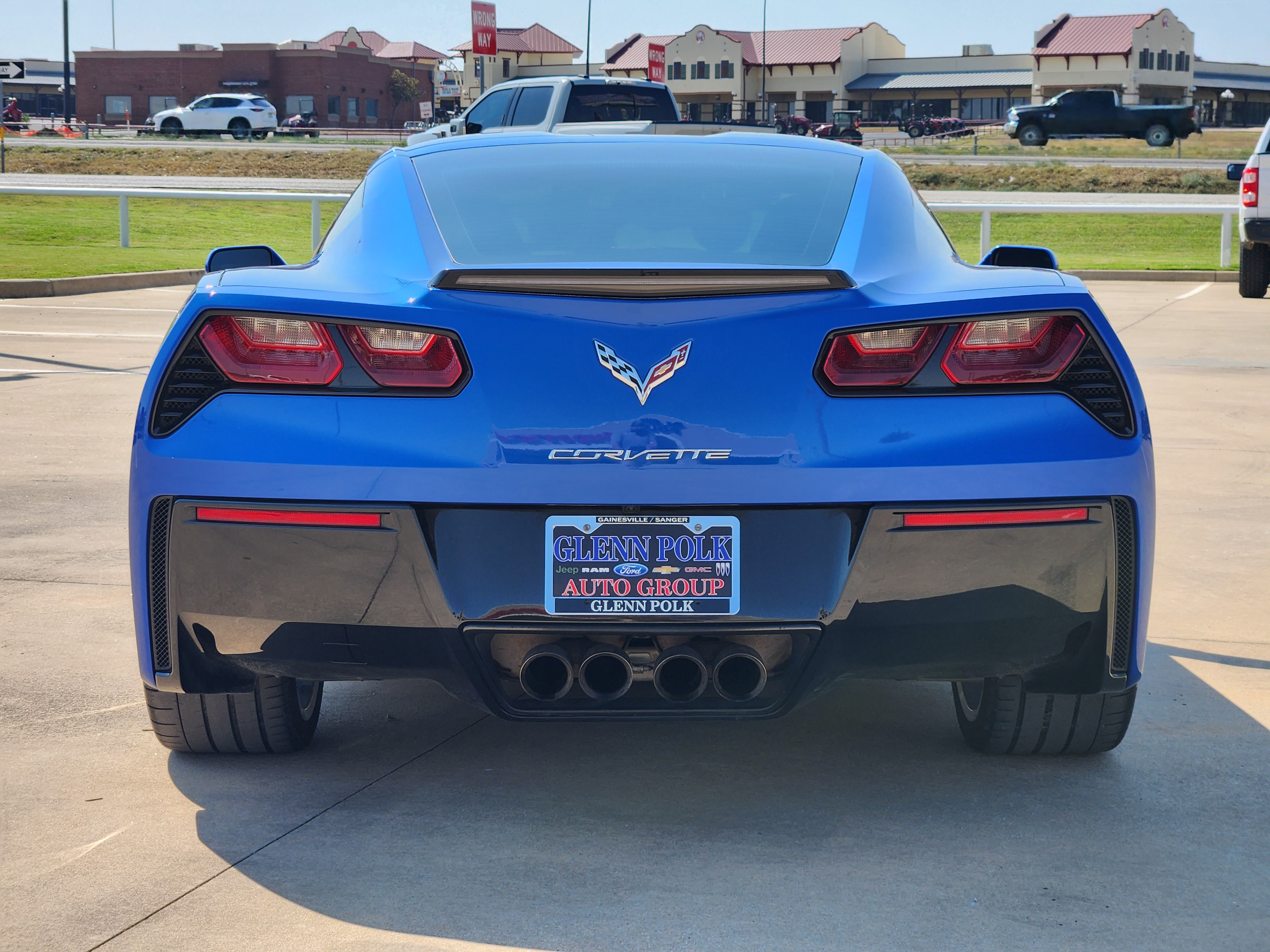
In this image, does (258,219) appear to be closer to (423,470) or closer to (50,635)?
(50,635)

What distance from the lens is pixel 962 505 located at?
9.59 ft

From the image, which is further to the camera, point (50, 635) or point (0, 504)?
point (0, 504)

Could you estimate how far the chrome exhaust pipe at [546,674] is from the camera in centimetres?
299

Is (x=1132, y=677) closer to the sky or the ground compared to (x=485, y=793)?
closer to the sky

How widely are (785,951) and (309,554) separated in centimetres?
113

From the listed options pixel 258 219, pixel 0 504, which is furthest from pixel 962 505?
pixel 258 219

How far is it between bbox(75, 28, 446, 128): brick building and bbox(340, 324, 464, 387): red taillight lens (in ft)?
318

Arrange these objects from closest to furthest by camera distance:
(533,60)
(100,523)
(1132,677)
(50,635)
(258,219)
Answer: (1132,677), (50,635), (100,523), (258,219), (533,60)

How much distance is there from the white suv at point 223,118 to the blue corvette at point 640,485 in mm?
58043

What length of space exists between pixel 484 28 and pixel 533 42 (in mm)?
94203

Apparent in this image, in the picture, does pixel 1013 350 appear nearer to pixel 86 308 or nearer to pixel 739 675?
pixel 739 675

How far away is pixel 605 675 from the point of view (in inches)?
119

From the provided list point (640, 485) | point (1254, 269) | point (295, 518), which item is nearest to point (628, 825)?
point (640, 485)

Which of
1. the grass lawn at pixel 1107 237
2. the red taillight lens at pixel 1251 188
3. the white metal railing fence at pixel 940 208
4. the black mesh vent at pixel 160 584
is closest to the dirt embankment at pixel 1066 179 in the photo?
the grass lawn at pixel 1107 237
